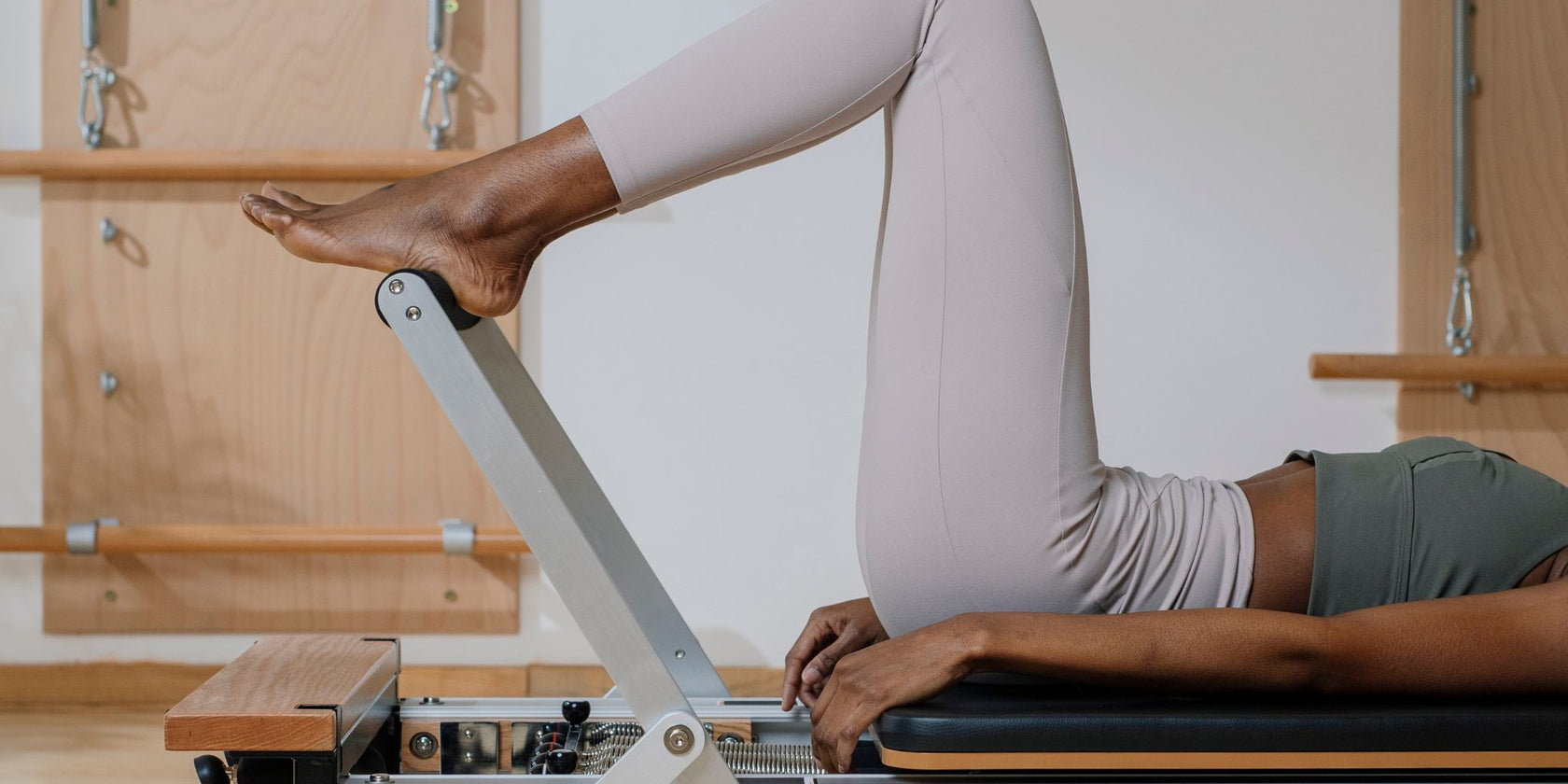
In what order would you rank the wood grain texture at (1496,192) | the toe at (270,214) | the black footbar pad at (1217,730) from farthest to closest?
the wood grain texture at (1496,192) < the toe at (270,214) < the black footbar pad at (1217,730)

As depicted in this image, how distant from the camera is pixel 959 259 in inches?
31.8

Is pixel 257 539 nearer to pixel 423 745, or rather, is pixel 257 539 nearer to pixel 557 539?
pixel 423 745

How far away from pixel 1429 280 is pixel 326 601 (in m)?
1.76

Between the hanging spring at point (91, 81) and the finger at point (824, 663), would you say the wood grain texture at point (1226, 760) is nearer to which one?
the finger at point (824, 663)

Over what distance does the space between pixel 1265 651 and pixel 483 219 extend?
0.55 m

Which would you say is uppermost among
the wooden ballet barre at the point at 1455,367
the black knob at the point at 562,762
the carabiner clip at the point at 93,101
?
the carabiner clip at the point at 93,101

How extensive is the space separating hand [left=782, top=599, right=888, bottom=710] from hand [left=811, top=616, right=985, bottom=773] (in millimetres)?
212

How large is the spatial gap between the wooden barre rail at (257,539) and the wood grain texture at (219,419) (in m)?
0.08

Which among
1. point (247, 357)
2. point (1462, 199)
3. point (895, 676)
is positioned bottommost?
point (895, 676)

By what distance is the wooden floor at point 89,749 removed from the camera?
1475mm

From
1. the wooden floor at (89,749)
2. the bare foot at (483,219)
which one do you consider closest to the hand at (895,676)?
the bare foot at (483,219)

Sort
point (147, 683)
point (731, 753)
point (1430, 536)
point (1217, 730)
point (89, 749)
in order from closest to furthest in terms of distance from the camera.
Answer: point (1217, 730) → point (1430, 536) → point (731, 753) → point (89, 749) → point (147, 683)

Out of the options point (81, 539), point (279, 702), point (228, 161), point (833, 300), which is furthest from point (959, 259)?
point (81, 539)

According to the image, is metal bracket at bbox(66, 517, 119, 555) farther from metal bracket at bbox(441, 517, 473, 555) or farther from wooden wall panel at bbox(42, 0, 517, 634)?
metal bracket at bbox(441, 517, 473, 555)
